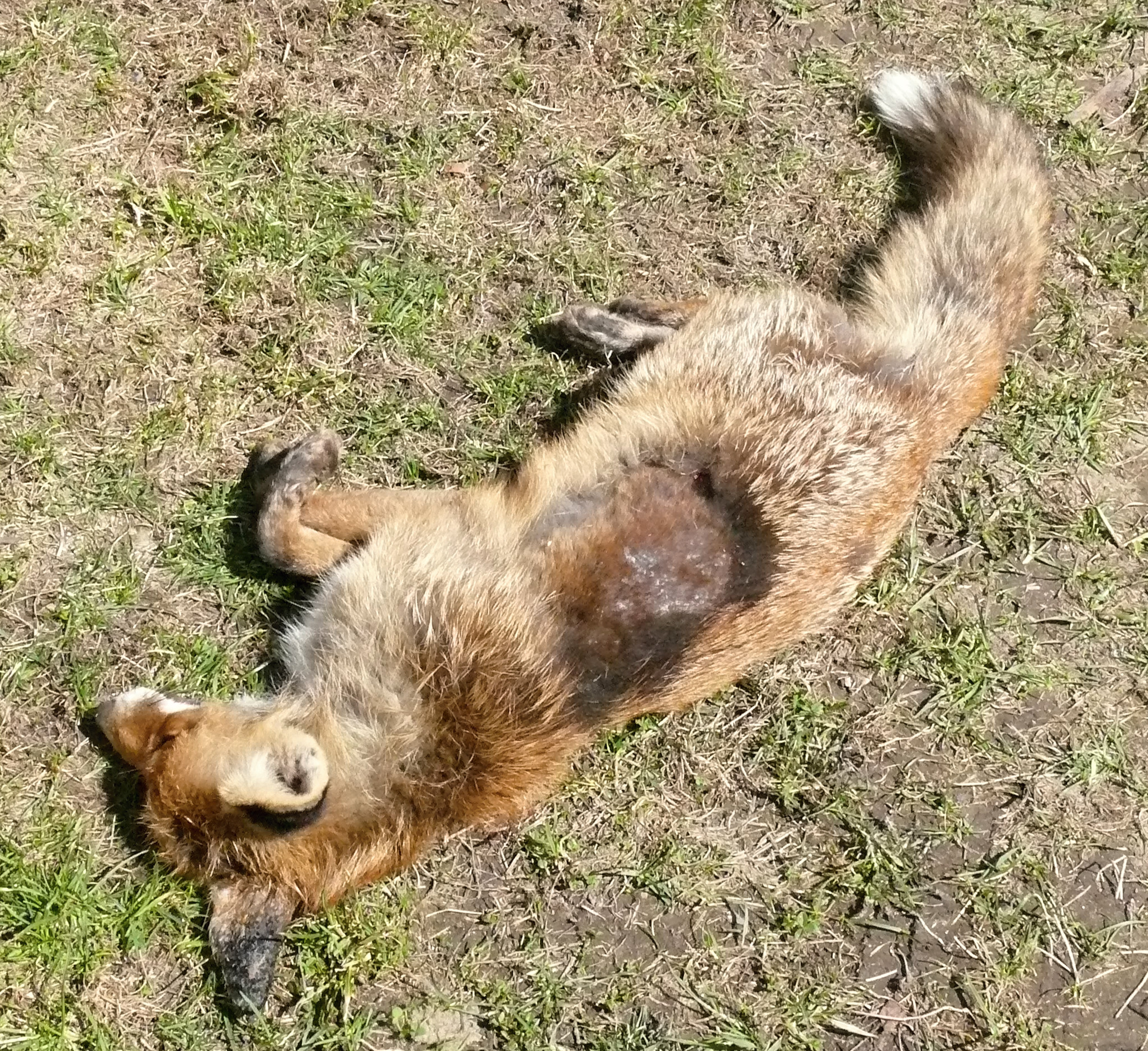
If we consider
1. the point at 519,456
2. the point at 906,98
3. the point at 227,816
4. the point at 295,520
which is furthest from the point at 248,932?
the point at 906,98

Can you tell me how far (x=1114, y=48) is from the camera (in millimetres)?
5773

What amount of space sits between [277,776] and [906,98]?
15.5 ft

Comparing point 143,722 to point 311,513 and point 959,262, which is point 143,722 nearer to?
point 311,513

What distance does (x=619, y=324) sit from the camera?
194 inches

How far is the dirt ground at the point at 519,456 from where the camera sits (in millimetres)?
4430

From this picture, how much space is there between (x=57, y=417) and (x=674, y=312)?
3.11 m

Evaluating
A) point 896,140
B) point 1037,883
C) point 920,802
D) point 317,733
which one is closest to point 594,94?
point 896,140

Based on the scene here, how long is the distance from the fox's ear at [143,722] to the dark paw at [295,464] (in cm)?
104

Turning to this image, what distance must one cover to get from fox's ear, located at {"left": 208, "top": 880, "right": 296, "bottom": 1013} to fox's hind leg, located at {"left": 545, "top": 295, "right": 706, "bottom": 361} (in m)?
2.94

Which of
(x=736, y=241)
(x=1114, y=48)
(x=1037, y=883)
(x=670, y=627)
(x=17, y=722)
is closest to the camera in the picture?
(x=670, y=627)

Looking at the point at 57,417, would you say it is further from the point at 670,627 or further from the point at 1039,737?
the point at 1039,737

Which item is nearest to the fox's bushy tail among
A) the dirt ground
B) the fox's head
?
the dirt ground

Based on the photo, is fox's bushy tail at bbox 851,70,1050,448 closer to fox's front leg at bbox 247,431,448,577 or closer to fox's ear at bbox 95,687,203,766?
fox's front leg at bbox 247,431,448,577

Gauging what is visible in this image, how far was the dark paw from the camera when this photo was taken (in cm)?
451
